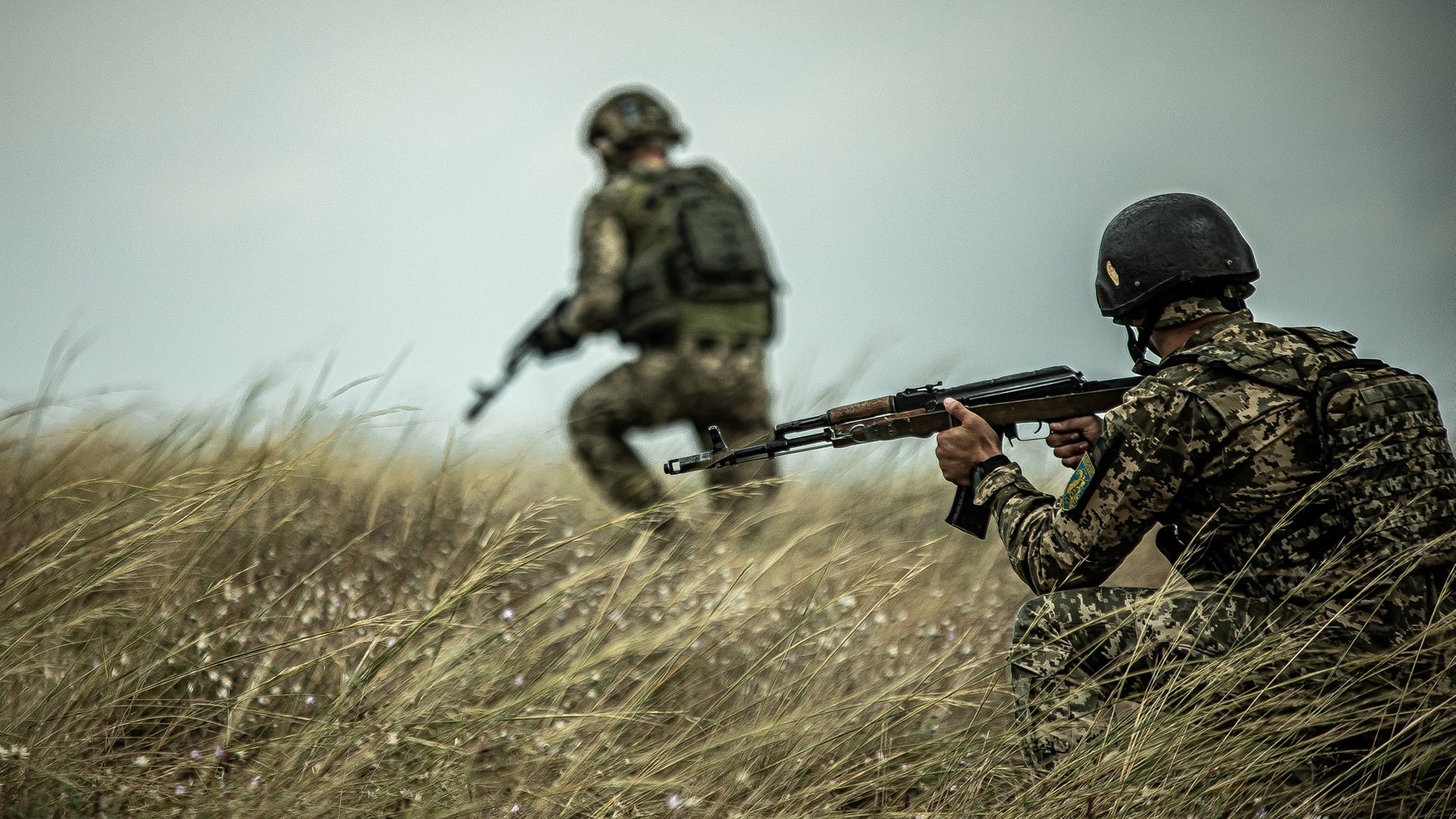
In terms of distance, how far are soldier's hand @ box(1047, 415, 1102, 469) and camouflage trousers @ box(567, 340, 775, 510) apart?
2.78m

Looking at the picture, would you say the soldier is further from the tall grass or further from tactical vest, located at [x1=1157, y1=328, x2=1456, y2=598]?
tactical vest, located at [x1=1157, y1=328, x2=1456, y2=598]

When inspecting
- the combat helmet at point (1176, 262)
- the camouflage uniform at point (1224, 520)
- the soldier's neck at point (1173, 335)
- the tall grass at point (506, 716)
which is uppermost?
the combat helmet at point (1176, 262)

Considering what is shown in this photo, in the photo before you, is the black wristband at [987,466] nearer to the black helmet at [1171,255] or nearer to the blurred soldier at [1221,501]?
the blurred soldier at [1221,501]

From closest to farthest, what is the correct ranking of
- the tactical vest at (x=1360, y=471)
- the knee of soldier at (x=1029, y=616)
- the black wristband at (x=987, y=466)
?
1. the tactical vest at (x=1360, y=471)
2. the knee of soldier at (x=1029, y=616)
3. the black wristband at (x=987, y=466)

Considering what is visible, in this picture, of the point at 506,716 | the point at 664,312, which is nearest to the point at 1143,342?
the point at 506,716

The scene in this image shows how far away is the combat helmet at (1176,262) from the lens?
2562 millimetres

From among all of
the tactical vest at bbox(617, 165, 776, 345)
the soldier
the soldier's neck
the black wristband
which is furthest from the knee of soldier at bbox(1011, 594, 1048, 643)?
the tactical vest at bbox(617, 165, 776, 345)

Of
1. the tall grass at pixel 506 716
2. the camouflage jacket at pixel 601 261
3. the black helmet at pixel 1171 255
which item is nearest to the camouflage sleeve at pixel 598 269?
the camouflage jacket at pixel 601 261

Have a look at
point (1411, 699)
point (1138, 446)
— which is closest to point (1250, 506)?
point (1138, 446)

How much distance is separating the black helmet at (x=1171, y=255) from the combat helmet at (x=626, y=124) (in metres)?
3.82

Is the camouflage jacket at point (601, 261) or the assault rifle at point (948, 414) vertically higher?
the camouflage jacket at point (601, 261)

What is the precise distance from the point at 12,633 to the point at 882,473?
12.3ft

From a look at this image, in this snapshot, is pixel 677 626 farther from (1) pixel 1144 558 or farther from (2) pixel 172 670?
(1) pixel 1144 558

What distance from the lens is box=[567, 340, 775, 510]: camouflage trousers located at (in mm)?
5734
